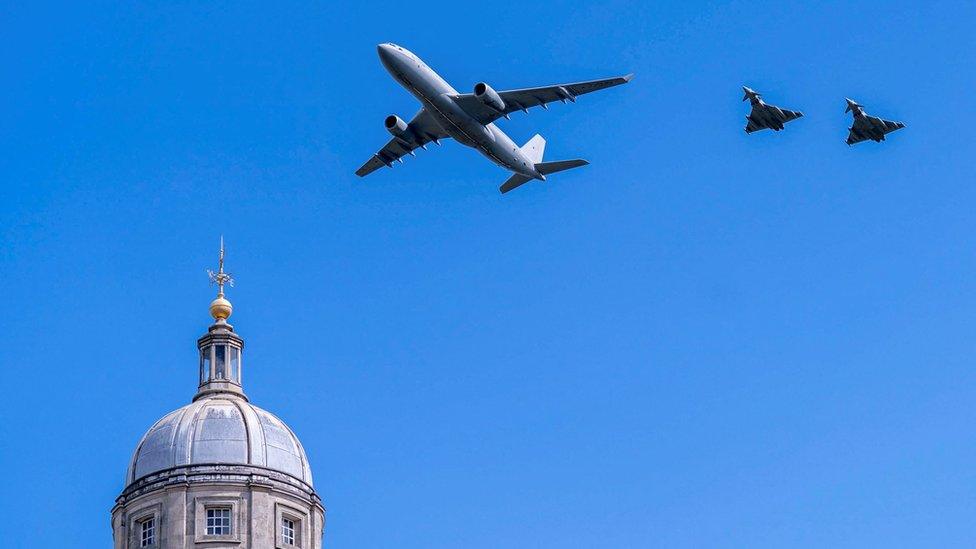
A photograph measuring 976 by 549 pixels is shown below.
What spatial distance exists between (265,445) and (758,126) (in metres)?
27.8

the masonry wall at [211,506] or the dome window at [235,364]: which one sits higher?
the dome window at [235,364]

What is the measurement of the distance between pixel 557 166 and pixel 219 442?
22619mm

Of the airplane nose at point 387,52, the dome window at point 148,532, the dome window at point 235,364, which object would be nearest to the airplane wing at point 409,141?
the airplane nose at point 387,52

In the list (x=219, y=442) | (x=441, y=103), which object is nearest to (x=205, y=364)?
(x=219, y=442)

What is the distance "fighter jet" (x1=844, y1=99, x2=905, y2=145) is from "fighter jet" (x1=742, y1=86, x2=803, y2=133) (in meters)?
2.98

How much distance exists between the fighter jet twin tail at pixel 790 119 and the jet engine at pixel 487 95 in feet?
43.9

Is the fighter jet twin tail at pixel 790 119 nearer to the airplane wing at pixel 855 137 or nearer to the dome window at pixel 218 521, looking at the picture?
the airplane wing at pixel 855 137

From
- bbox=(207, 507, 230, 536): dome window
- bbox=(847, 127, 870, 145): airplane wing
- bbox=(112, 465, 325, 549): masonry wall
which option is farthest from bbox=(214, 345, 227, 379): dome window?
bbox=(847, 127, 870, 145): airplane wing

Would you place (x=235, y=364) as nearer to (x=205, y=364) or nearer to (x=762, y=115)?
(x=205, y=364)

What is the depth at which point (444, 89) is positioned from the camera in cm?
14162

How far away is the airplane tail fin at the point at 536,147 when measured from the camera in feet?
527

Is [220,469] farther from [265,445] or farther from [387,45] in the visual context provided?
[387,45]

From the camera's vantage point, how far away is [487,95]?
14050cm

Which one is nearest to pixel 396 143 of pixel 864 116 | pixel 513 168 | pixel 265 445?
pixel 513 168
